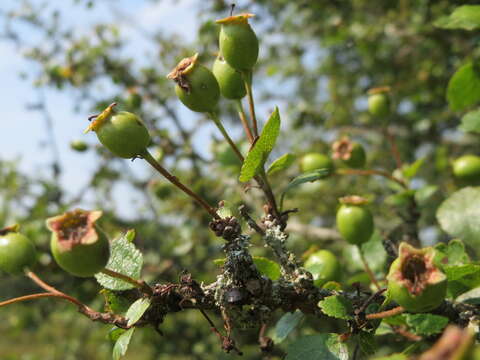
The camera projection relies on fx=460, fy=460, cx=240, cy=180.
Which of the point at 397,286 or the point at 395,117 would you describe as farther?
the point at 395,117

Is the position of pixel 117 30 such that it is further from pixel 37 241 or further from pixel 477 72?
pixel 477 72

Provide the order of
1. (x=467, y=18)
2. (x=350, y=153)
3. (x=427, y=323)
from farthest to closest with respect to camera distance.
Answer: (x=350, y=153) < (x=467, y=18) < (x=427, y=323)

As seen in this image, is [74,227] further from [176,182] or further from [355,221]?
[355,221]

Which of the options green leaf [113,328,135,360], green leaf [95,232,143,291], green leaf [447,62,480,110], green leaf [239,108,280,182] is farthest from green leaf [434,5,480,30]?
green leaf [113,328,135,360]

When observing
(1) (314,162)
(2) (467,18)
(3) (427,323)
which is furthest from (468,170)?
(3) (427,323)

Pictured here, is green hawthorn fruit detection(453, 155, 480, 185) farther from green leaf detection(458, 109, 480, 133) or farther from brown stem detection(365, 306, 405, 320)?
brown stem detection(365, 306, 405, 320)

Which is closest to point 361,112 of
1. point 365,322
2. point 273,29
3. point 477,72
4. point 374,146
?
point 374,146
